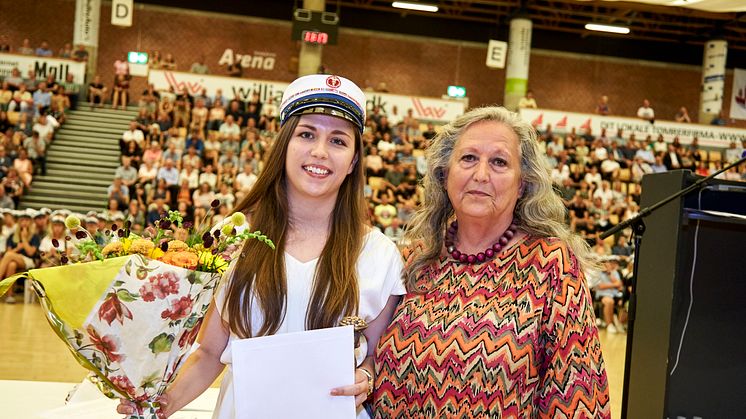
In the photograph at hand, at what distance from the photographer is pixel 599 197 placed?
14930mm

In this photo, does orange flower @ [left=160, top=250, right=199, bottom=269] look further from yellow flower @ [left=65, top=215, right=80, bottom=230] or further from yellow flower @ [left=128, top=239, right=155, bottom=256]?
yellow flower @ [left=65, top=215, right=80, bottom=230]

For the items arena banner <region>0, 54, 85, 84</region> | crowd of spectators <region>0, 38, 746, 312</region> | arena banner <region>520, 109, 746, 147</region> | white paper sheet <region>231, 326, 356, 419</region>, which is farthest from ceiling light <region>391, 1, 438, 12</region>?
white paper sheet <region>231, 326, 356, 419</region>

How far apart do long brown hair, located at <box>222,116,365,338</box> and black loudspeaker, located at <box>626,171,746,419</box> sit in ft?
6.89

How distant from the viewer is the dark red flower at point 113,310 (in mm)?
1557

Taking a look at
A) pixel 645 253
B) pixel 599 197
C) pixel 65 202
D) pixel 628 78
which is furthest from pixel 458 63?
pixel 645 253

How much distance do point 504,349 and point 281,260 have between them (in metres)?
0.58

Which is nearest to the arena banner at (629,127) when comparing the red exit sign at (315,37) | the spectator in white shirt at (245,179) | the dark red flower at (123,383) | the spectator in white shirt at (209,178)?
the red exit sign at (315,37)

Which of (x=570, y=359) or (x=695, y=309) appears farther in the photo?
(x=695, y=309)

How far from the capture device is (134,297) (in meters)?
1.56

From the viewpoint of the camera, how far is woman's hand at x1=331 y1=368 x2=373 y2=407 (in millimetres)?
1788

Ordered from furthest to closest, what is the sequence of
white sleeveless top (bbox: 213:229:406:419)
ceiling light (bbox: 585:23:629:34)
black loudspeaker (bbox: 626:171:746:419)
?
ceiling light (bbox: 585:23:629:34)
black loudspeaker (bbox: 626:171:746:419)
white sleeveless top (bbox: 213:229:406:419)

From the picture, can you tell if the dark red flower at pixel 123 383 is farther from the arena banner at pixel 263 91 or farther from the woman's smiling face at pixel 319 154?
the arena banner at pixel 263 91

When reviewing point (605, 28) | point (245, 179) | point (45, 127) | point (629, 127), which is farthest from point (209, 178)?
point (605, 28)

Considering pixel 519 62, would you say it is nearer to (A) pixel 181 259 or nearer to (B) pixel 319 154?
(B) pixel 319 154
